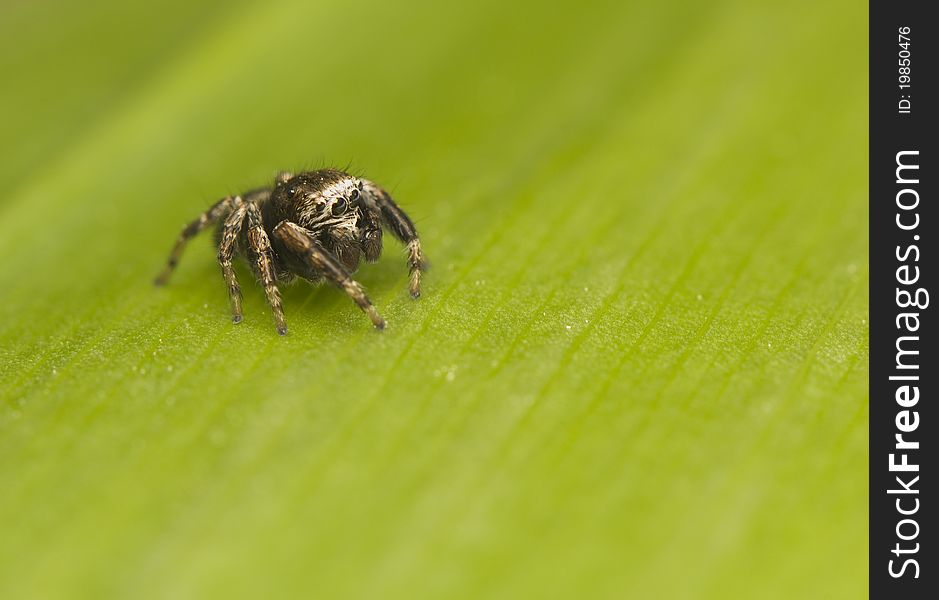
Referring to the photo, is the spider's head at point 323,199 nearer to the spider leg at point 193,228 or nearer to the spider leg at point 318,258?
the spider leg at point 318,258

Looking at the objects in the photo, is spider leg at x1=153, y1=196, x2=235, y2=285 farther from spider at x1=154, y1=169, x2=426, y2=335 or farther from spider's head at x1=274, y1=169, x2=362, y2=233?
spider's head at x1=274, y1=169, x2=362, y2=233

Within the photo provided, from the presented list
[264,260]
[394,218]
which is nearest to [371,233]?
[394,218]

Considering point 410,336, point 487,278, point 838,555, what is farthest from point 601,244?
point 838,555

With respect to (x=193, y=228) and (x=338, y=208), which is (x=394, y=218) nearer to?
(x=338, y=208)

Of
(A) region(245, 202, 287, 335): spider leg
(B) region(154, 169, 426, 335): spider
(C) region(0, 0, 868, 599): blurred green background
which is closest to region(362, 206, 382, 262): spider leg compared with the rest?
(B) region(154, 169, 426, 335): spider

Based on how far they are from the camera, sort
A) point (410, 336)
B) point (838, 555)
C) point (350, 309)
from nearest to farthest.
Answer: point (838, 555), point (410, 336), point (350, 309)

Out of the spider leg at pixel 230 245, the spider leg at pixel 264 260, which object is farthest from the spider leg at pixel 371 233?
the spider leg at pixel 230 245
